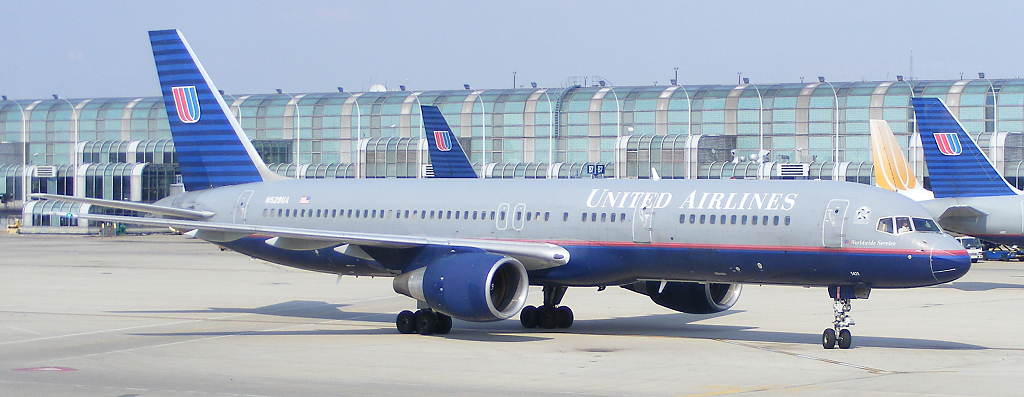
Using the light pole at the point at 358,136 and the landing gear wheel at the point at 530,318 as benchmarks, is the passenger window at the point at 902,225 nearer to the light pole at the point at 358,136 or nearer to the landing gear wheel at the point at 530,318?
the landing gear wheel at the point at 530,318

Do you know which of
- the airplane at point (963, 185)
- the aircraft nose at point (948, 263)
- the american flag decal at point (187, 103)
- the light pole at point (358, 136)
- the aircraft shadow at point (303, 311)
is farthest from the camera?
the light pole at point (358, 136)

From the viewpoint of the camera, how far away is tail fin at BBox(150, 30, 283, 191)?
35.8m

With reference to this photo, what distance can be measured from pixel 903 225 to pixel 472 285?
932 centimetres

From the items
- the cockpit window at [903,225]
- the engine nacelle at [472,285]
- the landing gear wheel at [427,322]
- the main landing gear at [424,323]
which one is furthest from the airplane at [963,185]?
the landing gear wheel at [427,322]

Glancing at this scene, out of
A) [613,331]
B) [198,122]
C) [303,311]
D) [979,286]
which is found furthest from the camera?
[979,286]

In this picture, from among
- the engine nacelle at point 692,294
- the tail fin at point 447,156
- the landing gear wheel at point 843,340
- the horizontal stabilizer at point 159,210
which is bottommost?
the landing gear wheel at point 843,340

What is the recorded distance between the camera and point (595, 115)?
10356cm

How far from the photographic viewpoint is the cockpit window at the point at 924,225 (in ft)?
84.1

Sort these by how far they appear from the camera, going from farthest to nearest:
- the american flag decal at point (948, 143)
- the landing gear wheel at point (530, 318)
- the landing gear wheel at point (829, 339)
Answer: the american flag decal at point (948, 143) → the landing gear wheel at point (530, 318) → the landing gear wheel at point (829, 339)

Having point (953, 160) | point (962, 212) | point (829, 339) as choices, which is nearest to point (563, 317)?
point (829, 339)

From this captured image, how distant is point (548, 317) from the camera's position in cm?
3097

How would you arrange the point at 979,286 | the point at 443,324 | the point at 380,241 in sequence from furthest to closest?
the point at 979,286
the point at 443,324
the point at 380,241

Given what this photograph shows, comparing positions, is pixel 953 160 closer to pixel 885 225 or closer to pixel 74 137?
pixel 885 225

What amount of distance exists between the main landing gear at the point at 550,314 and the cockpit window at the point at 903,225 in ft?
28.4
